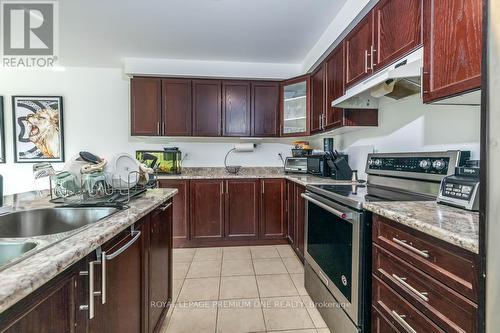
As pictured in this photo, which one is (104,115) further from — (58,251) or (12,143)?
(58,251)

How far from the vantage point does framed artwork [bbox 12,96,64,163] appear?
135 inches

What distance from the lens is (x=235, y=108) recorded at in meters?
3.34

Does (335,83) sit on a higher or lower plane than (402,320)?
higher

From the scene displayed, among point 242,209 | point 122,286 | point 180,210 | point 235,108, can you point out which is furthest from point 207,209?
point 122,286

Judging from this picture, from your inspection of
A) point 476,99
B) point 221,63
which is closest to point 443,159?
point 476,99

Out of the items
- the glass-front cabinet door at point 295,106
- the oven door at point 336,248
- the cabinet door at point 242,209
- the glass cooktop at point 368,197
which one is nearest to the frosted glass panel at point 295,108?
the glass-front cabinet door at point 295,106

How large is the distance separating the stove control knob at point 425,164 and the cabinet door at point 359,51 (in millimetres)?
708

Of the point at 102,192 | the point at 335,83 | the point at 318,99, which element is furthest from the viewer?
the point at 318,99

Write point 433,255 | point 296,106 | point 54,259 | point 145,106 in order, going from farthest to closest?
1. point 296,106
2. point 145,106
3. point 433,255
4. point 54,259

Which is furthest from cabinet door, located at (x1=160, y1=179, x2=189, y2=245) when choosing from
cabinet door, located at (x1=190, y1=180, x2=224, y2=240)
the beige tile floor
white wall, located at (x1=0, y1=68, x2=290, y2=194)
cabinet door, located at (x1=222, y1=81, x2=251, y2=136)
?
cabinet door, located at (x1=222, y1=81, x2=251, y2=136)

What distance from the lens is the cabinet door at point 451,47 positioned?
0.93m

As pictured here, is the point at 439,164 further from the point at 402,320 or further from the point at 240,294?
the point at 240,294

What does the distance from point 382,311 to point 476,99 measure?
106cm

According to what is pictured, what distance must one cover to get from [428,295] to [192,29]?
110 inches
